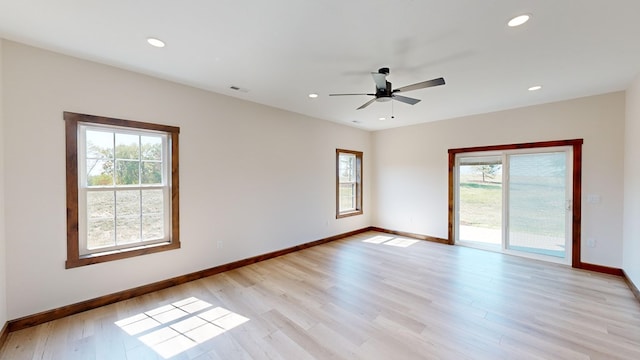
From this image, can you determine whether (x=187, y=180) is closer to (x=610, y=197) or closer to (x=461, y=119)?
(x=461, y=119)

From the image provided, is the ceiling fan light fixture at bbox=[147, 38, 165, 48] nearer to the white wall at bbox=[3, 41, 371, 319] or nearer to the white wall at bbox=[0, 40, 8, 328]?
the white wall at bbox=[3, 41, 371, 319]

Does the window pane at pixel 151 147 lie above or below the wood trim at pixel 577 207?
above

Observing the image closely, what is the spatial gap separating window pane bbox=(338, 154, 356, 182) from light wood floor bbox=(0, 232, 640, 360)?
2690 mm

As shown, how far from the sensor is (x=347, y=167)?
20.5ft

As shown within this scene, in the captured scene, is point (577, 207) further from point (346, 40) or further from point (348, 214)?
point (346, 40)

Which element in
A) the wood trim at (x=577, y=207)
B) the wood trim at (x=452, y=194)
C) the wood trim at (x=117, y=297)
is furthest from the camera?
the wood trim at (x=452, y=194)

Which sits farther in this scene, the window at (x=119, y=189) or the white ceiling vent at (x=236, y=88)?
the white ceiling vent at (x=236, y=88)

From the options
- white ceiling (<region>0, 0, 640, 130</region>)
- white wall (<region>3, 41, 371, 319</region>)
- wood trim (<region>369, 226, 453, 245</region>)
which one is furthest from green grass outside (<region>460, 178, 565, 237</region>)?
white wall (<region>3, 41, 371, 319</region>)

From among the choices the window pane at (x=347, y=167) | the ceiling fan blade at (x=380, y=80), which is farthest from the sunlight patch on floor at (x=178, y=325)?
the window pane at (x=347, y=167)

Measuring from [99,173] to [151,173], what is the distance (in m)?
0.50

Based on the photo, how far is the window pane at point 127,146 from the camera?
2.96 metres

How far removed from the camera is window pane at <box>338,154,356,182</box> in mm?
6039

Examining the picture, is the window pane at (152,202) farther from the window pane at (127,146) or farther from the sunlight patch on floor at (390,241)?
the sunlight patch on floor at (390,241)

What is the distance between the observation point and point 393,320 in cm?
254
